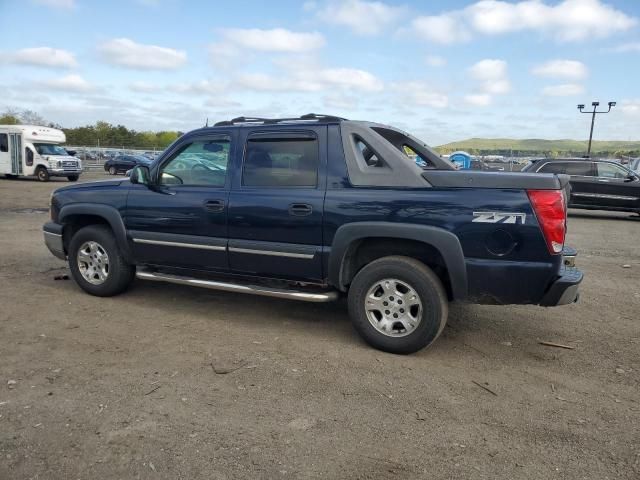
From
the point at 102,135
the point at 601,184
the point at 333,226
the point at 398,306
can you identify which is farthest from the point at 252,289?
the point at 102,135

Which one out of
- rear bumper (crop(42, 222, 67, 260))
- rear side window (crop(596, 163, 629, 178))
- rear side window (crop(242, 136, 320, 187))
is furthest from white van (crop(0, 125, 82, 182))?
rear side window (crop(242, 136, 320, 187))

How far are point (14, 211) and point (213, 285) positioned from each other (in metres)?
11.0

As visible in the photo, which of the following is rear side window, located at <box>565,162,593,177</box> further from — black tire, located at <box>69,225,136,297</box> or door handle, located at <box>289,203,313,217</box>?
black tire, located at <box>69,225,136,297</box>

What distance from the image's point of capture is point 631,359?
13.7 feet

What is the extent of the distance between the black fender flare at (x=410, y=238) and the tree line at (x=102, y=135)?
171 feet

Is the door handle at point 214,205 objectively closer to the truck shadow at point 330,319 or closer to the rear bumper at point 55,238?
the truck shadow at point 330,319

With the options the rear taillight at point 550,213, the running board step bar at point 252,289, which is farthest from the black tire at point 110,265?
the rear taillight at point 550,213

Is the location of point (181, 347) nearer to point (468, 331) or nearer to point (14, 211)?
point (468, 331)

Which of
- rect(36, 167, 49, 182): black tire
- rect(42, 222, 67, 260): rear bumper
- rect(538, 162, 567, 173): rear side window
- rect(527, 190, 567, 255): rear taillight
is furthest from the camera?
rect(36, 167, 49, 182): black tire

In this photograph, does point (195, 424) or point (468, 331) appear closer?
point (195, 424)

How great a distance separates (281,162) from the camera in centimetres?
464

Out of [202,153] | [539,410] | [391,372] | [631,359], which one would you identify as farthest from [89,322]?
[631,359]

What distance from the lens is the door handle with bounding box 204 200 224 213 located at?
475 centimetres

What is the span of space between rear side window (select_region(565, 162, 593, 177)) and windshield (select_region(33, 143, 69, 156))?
902 inches
